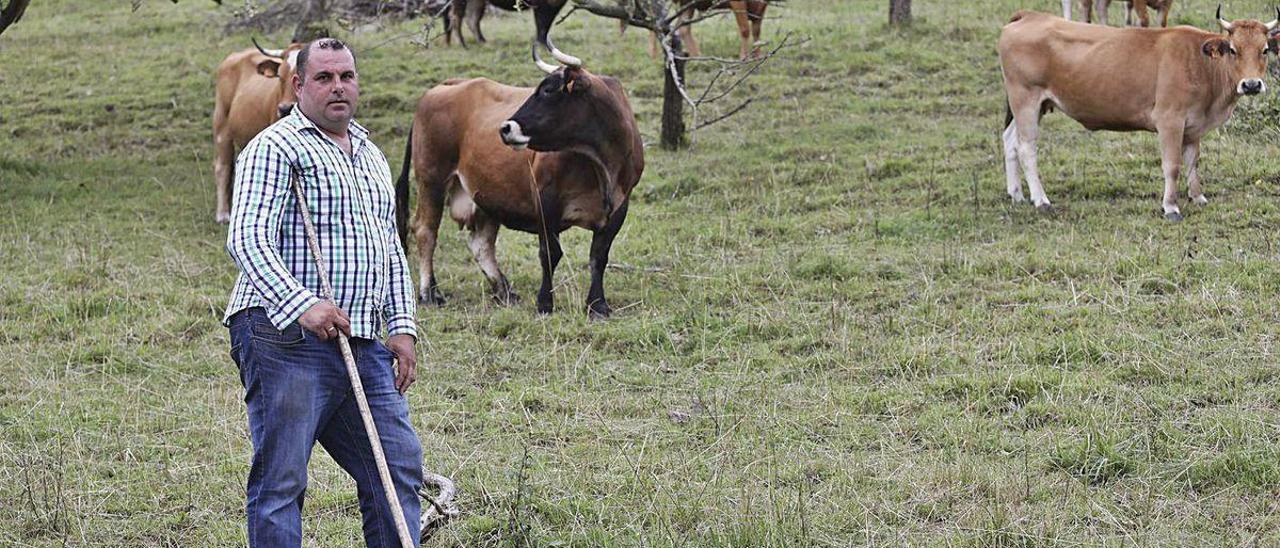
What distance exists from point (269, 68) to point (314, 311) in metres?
8.82

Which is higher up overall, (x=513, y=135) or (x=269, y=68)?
(x=513, y=135)

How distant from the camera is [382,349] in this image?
14.7ft

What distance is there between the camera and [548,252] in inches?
361

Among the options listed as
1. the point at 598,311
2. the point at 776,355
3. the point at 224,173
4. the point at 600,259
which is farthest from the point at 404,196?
the point at 776,355

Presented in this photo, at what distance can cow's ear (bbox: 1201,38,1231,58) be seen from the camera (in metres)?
10.5

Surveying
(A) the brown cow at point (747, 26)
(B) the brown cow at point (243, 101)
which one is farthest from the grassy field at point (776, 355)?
(A) the brown cow at point (747, 26)

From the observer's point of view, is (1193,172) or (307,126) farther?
(1193,172)

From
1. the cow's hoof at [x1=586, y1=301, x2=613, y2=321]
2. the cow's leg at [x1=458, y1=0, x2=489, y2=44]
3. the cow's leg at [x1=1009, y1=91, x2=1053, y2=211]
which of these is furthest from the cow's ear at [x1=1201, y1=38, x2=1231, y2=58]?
the cow's leg at [x1=458, y1=0, x2=489, y2=44]

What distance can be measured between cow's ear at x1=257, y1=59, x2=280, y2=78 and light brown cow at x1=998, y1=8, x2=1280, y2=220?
5.62m

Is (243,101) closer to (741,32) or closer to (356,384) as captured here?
(741,32)

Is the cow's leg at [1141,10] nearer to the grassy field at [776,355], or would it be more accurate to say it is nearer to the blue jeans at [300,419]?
the grassy field at [776,355]

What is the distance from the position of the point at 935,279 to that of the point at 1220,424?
3091 mm

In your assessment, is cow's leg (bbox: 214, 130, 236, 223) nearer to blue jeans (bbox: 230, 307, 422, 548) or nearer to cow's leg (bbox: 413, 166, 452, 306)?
cow's leg (bbox: 413, 166, 452, 306)

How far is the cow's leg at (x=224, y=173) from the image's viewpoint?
12.5 meters
